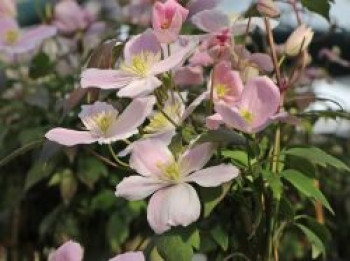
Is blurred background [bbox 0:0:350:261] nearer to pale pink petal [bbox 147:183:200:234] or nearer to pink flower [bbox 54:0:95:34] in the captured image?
pink flower [bbox 54:0:95:34]

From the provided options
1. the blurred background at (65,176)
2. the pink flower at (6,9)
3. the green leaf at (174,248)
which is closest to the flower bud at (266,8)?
the green leaf at (174,248)

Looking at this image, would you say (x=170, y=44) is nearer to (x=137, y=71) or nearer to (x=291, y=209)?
(x=137, y=71)

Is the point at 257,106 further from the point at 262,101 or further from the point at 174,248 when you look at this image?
the point at 174,248

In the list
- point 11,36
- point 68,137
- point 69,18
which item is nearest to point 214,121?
point 68,137

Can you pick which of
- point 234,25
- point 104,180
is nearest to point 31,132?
point 104,180

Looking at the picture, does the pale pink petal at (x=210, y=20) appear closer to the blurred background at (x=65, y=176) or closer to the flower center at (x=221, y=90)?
the flower center at (x=221, y=90)
